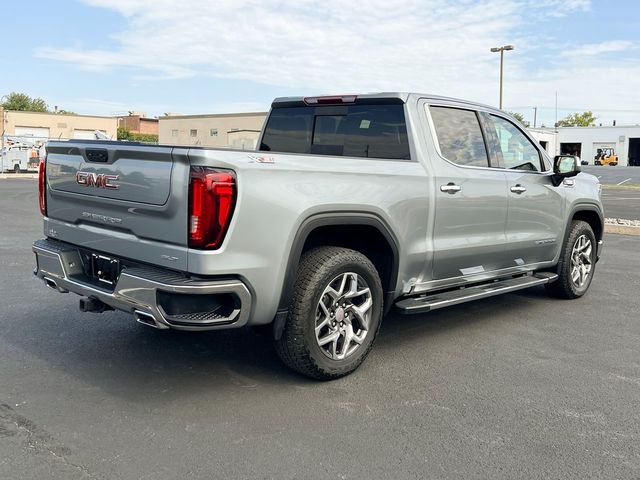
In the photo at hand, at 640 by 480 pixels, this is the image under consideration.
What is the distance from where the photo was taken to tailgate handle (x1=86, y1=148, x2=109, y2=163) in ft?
12.8

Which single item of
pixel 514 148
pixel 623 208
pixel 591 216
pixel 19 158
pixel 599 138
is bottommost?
pixel 623 208

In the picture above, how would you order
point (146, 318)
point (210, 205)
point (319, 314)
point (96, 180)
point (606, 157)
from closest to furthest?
point (210, 205)
point (146, 318)
point (96, 180)
point (319, 314)
point (606, 157)

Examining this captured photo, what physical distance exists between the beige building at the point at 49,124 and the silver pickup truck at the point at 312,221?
5193 cm

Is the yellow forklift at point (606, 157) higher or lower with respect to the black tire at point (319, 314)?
higher

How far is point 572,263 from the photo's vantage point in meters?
6.71

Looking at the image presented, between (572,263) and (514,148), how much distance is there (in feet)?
5.31

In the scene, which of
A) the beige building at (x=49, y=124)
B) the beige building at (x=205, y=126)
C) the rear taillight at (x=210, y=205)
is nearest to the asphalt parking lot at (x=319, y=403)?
the rear taillight at (x=210, y=205)

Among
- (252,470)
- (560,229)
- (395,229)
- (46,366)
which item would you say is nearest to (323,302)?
(395,229)

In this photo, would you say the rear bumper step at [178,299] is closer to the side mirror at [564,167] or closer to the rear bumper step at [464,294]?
the rear bumper step at [464,294]

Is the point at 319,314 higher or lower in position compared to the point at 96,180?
lower

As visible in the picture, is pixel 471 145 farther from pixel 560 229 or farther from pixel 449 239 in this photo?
pixel 560 229

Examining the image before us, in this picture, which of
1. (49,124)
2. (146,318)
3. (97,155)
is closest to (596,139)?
(49,124)

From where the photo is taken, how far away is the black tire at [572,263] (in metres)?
6.56

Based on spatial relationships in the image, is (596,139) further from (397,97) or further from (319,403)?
(319,403)
